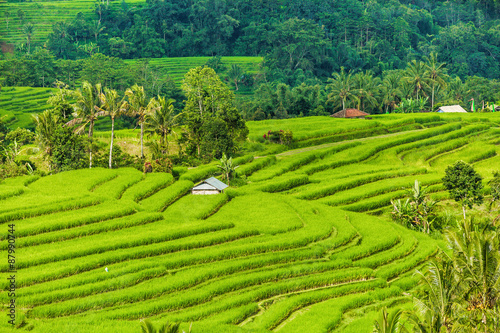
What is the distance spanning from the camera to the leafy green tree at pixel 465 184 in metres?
33.2

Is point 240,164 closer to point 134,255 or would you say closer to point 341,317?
point 134,255

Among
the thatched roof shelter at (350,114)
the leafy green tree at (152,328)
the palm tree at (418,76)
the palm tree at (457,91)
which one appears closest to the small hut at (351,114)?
the thatched roof shelter at (350,114)

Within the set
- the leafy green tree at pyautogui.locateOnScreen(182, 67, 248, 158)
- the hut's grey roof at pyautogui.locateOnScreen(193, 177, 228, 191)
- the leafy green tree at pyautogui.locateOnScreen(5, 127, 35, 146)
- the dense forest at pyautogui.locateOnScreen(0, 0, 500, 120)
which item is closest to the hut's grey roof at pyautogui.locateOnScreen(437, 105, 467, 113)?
the dense forest at pyautogui.locateOnScreen(0, 0, 500, 120)

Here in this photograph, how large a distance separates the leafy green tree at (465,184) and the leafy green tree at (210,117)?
17.3 m

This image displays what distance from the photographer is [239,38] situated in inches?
4242

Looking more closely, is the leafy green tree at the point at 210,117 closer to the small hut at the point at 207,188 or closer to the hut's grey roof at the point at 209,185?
the hut's grey roof at the point at 209,185

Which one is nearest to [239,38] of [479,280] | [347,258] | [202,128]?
[202,128]

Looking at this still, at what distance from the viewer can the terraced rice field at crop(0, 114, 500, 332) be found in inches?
758

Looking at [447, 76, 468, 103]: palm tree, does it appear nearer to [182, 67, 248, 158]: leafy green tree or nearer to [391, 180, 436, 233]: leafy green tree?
[182, 67, 248, 158]: leafy green tree

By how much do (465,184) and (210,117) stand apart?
2010 centimetres

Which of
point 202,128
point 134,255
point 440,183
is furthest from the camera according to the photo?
point 202,128

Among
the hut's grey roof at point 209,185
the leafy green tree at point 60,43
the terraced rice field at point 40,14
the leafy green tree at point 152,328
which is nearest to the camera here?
the leafy green tree at point 152,328

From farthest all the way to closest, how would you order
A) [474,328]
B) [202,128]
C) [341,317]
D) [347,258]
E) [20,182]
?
[202,128] → [20,182] → [347,258] → [341,317] → [474,328]

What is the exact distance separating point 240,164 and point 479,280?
25.2m
